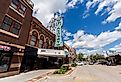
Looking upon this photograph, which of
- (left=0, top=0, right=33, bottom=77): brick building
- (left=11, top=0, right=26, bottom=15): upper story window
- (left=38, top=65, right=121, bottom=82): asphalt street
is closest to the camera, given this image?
(left=38, top=65, right=121, bottom=82): asphalt street

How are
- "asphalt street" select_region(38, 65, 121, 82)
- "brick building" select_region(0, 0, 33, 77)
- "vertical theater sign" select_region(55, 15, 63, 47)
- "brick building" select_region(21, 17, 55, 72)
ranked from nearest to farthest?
"asphalt street" select_region(38, 65, 121, 82) < "brick building" select_region(0, 0, 33, 77) < "brick building" select_region(21, 17, 55, 72) < "vertical theater sign" select_region(55, 15, 63, 47)

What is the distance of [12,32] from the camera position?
1973 centimetres

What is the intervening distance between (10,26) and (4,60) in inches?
159

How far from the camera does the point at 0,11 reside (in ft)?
54.6

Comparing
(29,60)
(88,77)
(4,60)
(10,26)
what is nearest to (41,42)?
(29,60)

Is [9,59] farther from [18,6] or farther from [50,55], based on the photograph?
[50,55]

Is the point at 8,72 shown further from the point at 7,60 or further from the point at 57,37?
the point at 57,37

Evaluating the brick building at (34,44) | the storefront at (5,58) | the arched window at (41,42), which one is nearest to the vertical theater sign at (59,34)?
the brick building at (34,44)

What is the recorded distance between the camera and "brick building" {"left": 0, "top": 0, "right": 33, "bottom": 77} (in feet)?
57.6

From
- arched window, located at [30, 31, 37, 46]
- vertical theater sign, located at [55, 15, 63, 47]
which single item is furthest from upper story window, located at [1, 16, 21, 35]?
vertical theater sign, located at [55, 15, 63, 47]

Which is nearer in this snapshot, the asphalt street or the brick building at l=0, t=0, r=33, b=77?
the asphalt street

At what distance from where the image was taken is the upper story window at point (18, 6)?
20066 millimetres

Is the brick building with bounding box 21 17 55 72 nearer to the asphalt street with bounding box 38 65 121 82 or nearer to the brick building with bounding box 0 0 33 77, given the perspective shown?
the brick building with bounding box 0 0 33 77

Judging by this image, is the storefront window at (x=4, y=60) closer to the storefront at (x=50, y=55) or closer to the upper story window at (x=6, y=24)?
the upper story window at (x=6, y=24)
